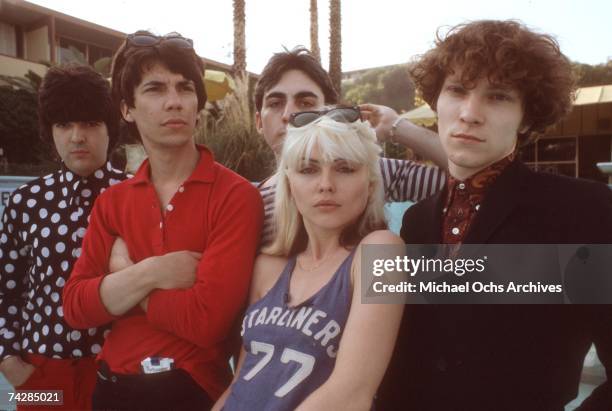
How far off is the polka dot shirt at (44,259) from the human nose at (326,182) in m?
1.03

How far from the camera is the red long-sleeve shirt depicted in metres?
1.57

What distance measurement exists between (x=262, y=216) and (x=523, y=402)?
0.96 m

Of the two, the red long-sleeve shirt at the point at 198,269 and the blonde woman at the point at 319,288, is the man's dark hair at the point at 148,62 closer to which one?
the red long-sleeve shirt at the point at 198,269

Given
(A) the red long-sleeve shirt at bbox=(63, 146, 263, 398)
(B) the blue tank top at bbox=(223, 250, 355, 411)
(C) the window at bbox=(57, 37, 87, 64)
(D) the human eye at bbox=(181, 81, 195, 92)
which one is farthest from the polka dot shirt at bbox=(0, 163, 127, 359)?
(C) the window at bbox=(57, 37, 87, 64)

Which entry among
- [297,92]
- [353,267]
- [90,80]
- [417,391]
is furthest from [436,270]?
[90,80]

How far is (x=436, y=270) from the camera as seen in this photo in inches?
56.8

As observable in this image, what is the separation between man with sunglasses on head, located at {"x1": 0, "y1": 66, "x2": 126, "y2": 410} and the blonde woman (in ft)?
2.42

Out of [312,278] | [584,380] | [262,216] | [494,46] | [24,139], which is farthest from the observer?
[24,139]

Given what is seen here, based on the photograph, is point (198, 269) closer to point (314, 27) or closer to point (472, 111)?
point (472, 111)

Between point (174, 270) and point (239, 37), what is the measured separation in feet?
40.8

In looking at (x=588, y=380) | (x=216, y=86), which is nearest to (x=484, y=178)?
(x=588, y=380)

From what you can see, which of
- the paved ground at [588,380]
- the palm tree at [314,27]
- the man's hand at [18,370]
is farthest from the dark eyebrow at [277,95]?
the palm tree at [314,27]

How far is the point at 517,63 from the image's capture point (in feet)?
4.58

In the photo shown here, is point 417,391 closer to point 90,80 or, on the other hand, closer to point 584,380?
point 90,80
